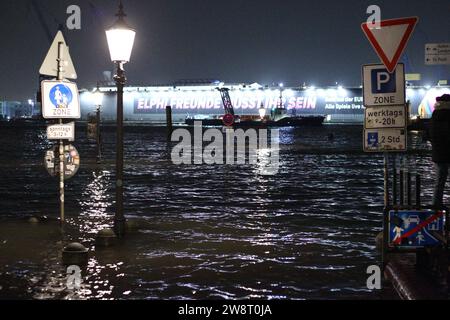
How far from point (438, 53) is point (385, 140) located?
2044 mm

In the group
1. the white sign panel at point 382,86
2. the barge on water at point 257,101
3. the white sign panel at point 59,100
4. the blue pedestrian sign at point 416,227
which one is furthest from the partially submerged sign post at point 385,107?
the barge on water at point 257,101

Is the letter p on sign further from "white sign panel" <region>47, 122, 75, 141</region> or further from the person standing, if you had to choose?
"white sign panel" <region>47, 122, 75, 141</region>

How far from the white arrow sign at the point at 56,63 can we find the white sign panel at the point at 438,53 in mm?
4804

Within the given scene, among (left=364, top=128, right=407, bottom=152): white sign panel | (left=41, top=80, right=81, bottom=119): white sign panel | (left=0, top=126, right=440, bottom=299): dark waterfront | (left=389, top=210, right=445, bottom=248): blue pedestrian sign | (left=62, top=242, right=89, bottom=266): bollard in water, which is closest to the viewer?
(left=0, top=126, right=440, bottom=299): dark waterfront

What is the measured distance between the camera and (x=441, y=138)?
326 inches

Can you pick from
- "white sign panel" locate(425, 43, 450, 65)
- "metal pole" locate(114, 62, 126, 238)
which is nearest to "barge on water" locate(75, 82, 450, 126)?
"metal pole" locate(114, 62, 126, 238)

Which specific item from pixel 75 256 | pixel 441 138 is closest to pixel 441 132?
pixel 441 138

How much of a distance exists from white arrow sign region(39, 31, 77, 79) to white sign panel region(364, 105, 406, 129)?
4.16 metres

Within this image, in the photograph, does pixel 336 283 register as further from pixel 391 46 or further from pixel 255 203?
pixel 255 203

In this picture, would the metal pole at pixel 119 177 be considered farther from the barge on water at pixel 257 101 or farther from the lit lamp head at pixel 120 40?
the barge on water at pixel 257 101

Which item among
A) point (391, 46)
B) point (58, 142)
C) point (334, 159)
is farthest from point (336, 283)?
point (334, 159)

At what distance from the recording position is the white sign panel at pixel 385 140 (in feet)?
24.1

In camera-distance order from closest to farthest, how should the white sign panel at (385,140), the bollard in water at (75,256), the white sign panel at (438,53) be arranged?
1. the white sign panel at (385,140)
2. the bollard in water at (75,256)
3. the white sign panel at (438,53)

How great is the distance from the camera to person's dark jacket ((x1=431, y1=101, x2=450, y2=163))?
819 centimetres
